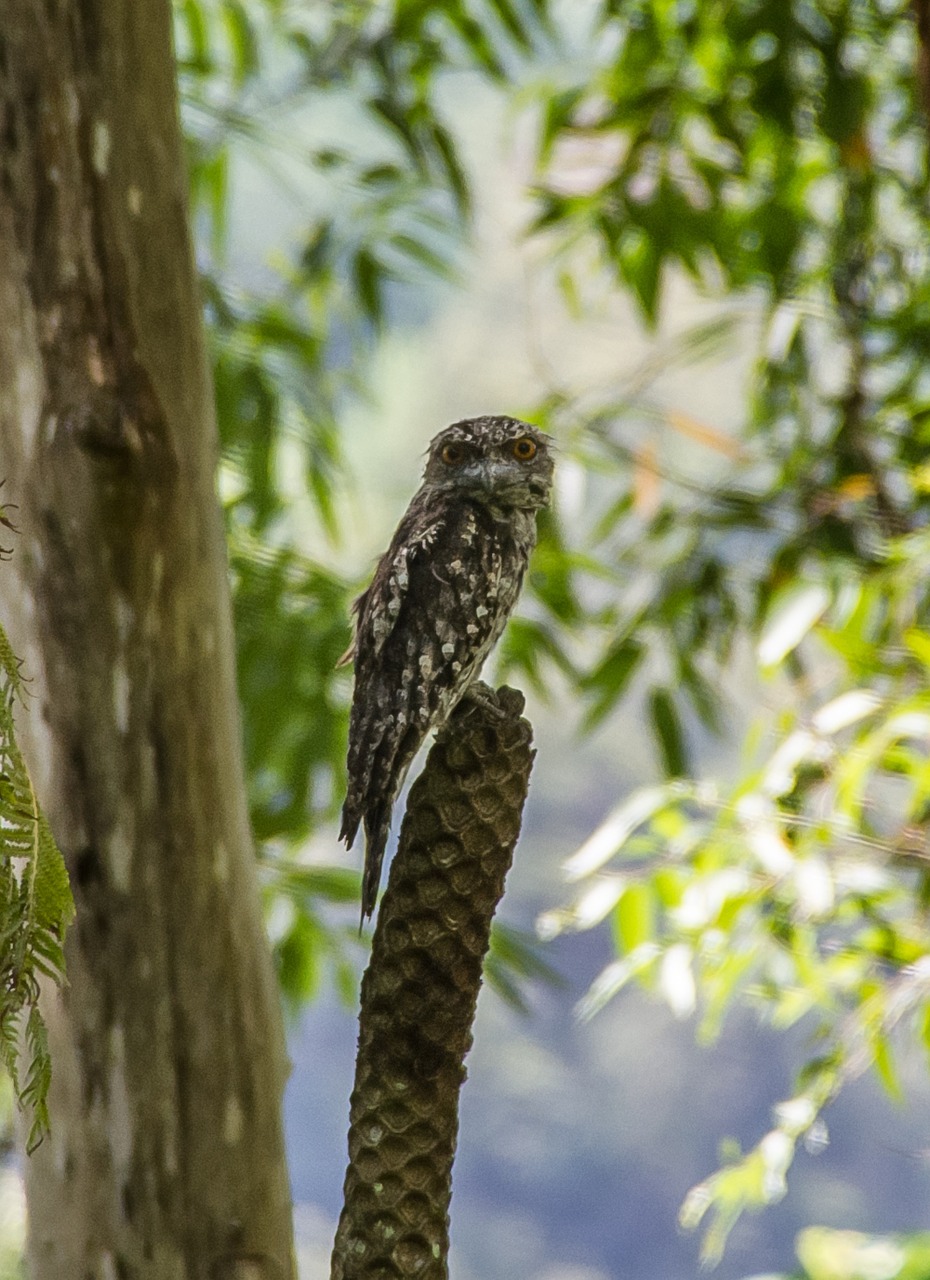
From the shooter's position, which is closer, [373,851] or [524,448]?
[373,851]

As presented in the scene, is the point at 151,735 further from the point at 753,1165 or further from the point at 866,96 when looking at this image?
the point at 866,96

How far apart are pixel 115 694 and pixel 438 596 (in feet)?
0.89

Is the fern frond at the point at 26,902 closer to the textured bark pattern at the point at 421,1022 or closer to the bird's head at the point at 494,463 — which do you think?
the textured bark pattern at the point at 421,1022

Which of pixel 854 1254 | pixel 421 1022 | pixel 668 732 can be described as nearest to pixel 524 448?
pixel 421 1022

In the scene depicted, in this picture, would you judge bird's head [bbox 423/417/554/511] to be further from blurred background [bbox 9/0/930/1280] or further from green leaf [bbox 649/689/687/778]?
green leaf [bbox 649/689/687/778]

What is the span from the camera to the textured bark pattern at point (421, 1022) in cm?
91

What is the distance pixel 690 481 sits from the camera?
7.84 ft

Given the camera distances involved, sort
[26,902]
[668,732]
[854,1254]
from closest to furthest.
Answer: [26,902], [668,732], [854,1254]

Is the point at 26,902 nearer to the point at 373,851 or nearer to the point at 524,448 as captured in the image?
the point at 373,851

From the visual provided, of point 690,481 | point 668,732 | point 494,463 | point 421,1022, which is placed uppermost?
point 690,481

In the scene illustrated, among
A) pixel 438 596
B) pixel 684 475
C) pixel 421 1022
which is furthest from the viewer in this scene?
pixel 684 475

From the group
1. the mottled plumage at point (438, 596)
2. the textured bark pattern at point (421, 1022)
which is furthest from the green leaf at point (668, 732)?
the textured bark pattern at point (421, 1022)

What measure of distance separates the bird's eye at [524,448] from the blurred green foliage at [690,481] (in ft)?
2.15

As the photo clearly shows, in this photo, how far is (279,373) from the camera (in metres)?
2.19
